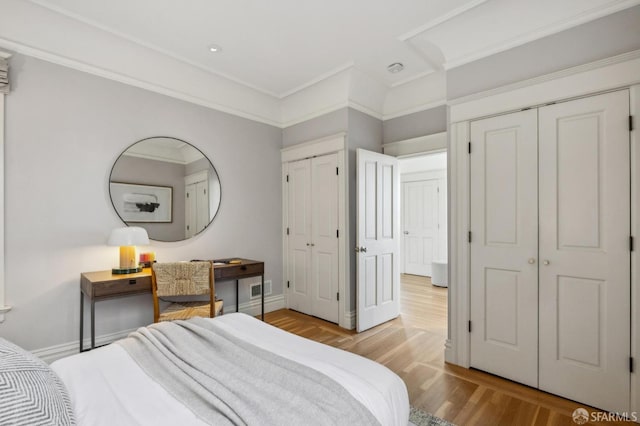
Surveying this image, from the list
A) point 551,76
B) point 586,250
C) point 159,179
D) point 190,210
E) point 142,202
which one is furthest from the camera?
point 190,210

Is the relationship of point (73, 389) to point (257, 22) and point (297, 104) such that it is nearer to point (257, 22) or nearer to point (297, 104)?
point (257, 22)

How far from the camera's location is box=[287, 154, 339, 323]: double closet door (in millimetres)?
3586

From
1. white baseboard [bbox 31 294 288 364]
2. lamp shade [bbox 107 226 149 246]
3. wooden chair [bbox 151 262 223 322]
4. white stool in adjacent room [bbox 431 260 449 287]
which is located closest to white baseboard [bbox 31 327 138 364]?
white baseboard [bbox 31 294 288 364]

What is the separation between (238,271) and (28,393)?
2.34 meters

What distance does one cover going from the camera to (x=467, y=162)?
8.39ft

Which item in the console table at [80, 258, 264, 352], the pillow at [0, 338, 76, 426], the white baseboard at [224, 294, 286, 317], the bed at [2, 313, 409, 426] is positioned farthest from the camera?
the white baseboard at [224, 294, 286, 317]

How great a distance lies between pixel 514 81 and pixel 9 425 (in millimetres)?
3122

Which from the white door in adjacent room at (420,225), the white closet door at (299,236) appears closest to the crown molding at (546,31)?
the white closet door at (299,236)

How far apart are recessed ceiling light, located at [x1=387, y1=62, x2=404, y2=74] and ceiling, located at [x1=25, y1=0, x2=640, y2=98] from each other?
0.05 meters

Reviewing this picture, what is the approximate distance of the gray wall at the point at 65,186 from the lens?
7.80 ft

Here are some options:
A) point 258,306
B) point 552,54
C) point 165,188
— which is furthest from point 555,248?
point 165,188

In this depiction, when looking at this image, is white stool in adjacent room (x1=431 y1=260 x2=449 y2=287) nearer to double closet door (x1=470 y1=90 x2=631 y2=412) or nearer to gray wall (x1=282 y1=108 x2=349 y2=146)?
double closet door (x1=470 y1=90 x2=631 y2=412)

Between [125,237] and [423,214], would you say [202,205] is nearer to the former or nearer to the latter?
[125,237]

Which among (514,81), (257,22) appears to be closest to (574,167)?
(514,81)
